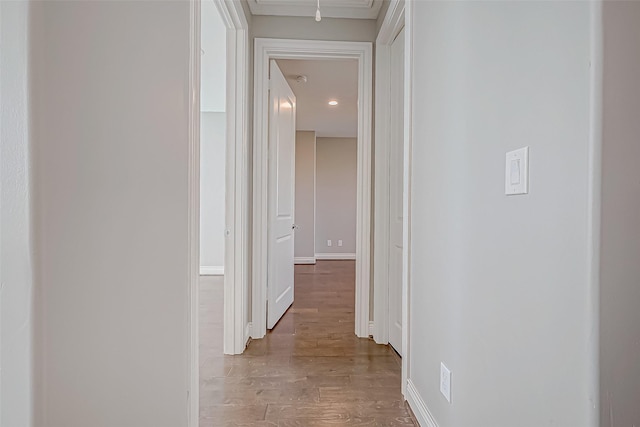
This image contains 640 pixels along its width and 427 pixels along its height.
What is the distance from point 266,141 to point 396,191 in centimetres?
108

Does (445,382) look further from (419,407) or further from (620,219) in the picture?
(620,219)

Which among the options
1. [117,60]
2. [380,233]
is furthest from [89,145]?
[380,233]

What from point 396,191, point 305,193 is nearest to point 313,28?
point 396,191

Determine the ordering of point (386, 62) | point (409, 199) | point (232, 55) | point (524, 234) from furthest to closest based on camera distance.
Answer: point (386, 62)
point (232, 55)
point (409, 199)
point (524, 234)

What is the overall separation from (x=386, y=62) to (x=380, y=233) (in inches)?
51.9

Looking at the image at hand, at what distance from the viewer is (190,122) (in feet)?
4.65

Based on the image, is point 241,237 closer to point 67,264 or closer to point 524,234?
point 67,264

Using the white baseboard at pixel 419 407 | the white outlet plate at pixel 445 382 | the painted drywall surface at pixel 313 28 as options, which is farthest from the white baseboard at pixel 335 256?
the white outlet plate at pixel 445 382

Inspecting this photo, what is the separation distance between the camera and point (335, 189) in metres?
7.30

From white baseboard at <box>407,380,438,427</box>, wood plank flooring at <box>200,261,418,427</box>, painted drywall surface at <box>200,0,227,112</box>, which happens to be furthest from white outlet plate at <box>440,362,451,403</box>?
painted drywall surface at <box>200,0,227,112</box>

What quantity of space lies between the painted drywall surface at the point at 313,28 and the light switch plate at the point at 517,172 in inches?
84.9

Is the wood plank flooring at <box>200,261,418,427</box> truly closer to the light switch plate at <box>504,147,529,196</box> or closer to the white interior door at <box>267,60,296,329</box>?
the white interior door at <box>267,60,296,329</box>

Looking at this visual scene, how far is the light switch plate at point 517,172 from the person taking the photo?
2.91ft

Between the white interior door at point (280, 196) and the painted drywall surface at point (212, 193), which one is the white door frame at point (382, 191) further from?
the painted drywall surface at point (212, 193)
